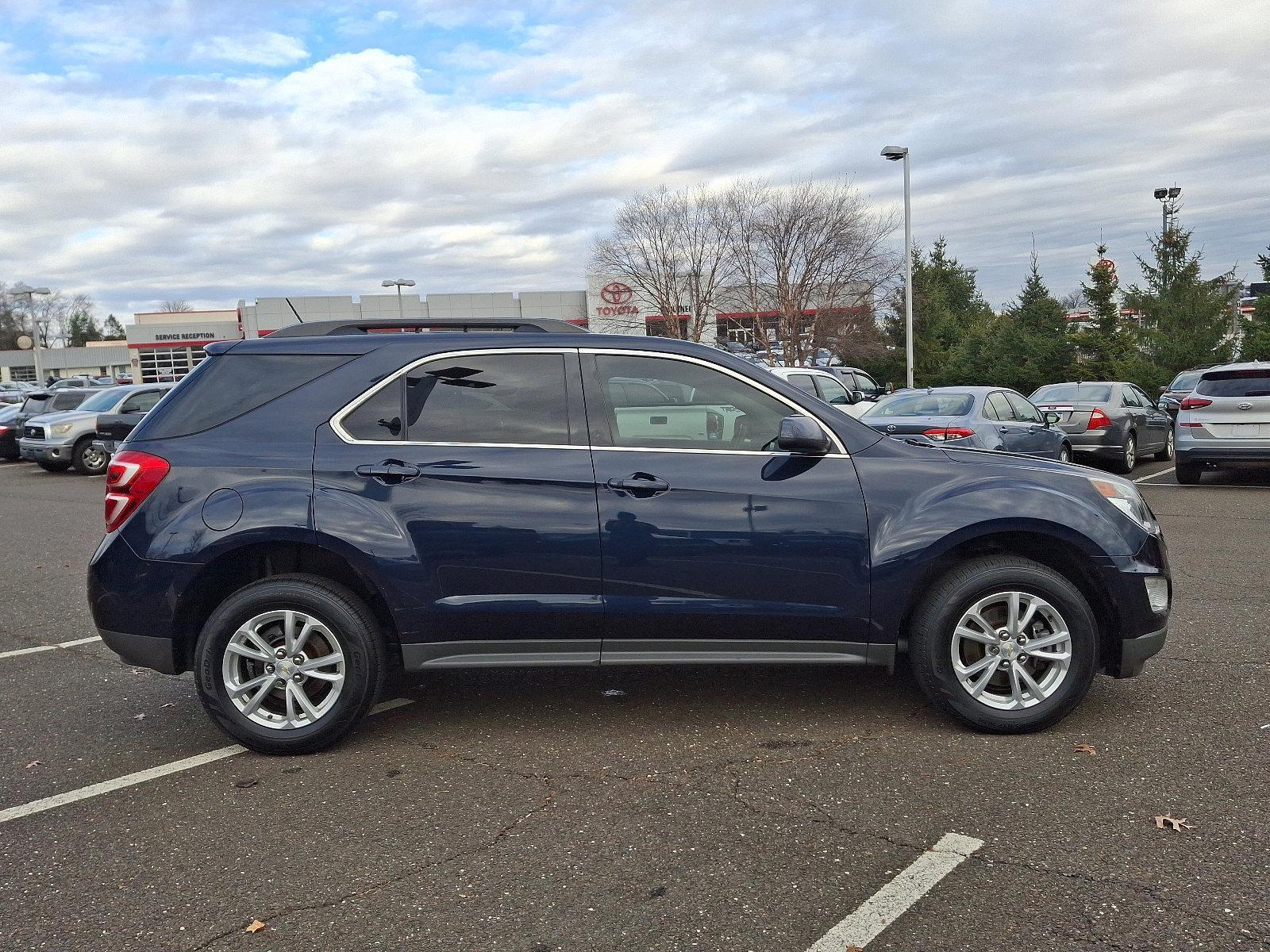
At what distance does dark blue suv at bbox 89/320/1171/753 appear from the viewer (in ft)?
14.5

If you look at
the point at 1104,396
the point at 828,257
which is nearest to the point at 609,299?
the point at 828,257

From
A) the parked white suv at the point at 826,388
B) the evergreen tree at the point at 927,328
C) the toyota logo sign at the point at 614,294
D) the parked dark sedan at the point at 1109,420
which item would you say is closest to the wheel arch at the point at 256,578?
the parked white suv at the point at 826,388

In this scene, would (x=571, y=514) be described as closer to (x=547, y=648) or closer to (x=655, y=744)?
(x=547, y=648)

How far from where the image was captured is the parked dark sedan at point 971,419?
1151cm

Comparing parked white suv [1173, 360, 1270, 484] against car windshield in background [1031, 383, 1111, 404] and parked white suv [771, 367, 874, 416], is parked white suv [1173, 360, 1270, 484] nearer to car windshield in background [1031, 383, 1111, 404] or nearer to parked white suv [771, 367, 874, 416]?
car windshield in background [1031, 383, 1111, 404]

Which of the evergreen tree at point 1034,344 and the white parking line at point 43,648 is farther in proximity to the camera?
the evergreen tree at point 1034,344

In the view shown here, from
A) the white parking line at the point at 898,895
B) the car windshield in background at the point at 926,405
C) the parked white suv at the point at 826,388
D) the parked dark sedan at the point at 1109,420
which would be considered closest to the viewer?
the white parking line at the point at 898,895

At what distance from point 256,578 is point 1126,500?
3.94m

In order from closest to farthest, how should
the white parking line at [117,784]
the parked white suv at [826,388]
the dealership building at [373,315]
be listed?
1. the white parking line at [117,784]
2. the parked white suv at [826,388]
3. the dealership building at [373,315]

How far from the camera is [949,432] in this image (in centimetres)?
1145

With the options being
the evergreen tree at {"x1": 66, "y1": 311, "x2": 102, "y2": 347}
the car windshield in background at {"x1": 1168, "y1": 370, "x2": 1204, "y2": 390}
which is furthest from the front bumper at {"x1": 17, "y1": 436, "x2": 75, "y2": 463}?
the evergreen tree at {"x1": 66, "y1": 311, "x2": 102, "y2": 347}

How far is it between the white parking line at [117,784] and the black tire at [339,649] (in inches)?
8.1

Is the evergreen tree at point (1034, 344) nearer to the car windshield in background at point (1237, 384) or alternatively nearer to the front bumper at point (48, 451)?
the car windshield in background at point (1237, 384)

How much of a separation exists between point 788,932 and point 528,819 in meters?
1.15
